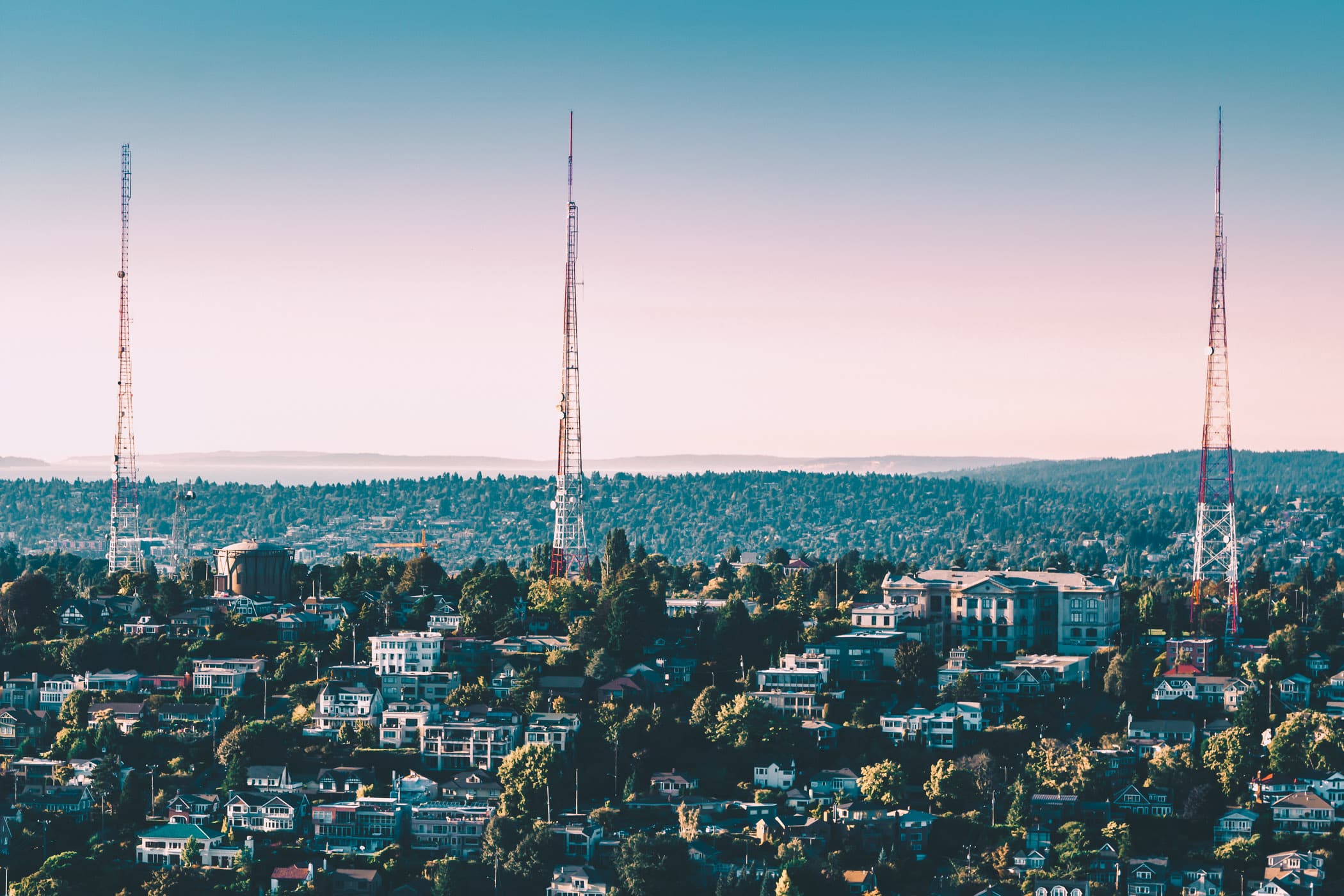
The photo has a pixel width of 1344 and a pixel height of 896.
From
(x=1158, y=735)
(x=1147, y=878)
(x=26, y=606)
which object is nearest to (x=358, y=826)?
(x=1147, y=878)

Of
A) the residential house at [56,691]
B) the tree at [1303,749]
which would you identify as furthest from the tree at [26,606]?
the tree at [1303,749]

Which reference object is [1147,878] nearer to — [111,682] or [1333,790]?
[1333,790]

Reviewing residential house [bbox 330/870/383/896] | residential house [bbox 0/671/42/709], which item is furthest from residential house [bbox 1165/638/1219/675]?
residential house [bbox 0/671/42/709]

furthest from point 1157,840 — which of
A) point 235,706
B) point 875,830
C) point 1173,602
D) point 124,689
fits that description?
point 124,689

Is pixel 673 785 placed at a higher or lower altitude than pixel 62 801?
higher

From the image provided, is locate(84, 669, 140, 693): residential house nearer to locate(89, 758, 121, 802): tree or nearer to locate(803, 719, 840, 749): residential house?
locate(89, 758, 121, 802): tree

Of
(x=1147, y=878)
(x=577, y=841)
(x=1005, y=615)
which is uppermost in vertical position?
(x=1005, y=615)

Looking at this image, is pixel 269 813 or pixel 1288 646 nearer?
pixel 269 813
